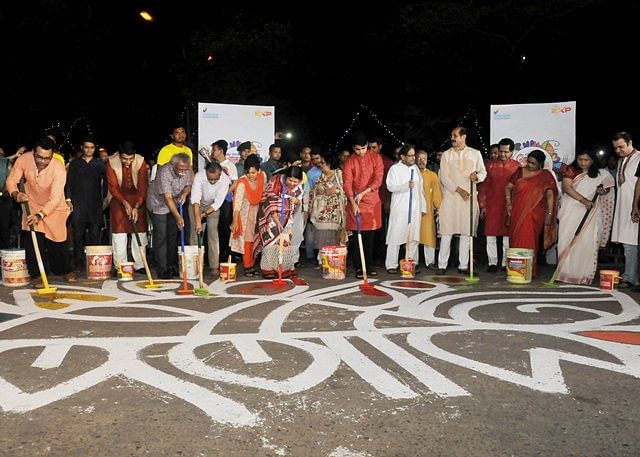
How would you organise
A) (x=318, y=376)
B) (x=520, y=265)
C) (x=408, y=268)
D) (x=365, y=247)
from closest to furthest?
1. (x=318, y=376)
2. (x=520, y=265)
3. (x=408, y=268)
4. (x=365, y=247)

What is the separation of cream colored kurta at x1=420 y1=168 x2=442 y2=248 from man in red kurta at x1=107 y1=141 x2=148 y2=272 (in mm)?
3895

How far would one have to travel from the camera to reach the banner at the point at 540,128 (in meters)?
10.4

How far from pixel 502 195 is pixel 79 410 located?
7.17 meters

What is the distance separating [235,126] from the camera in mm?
11289

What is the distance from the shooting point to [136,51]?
2219cm

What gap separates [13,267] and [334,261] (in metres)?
3.76

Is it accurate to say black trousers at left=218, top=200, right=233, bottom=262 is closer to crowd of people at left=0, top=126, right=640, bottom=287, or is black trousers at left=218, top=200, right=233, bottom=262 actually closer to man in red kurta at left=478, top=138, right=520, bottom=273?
crowd of people at left=0, top=126, right=640, bottom=287

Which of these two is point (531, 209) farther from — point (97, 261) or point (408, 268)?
point (97, 261)

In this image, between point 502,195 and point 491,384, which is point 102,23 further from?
point 491,384

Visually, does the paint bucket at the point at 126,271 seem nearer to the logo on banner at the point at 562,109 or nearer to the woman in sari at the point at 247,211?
the woman in sari at the point at 247,211

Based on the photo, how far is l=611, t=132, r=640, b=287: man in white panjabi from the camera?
7.81 metres

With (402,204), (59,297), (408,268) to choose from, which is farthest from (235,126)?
(59,297)

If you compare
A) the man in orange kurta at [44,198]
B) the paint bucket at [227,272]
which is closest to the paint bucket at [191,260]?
the paint bucket at [227,272]

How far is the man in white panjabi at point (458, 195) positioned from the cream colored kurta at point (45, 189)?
4.95 metres
